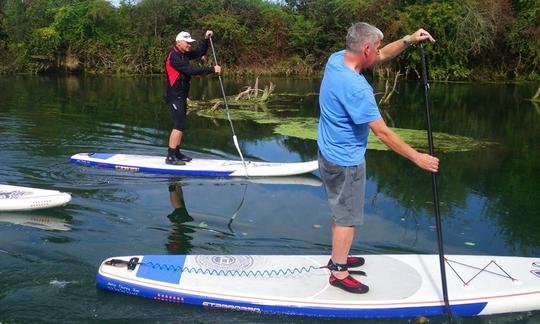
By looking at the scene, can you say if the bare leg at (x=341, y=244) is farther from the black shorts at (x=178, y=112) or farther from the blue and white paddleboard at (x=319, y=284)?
the black shorts at (x=178, y=112)

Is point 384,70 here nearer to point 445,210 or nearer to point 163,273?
point 445,210

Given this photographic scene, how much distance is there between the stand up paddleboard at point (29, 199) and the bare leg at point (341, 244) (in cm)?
344

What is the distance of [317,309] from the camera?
383cm

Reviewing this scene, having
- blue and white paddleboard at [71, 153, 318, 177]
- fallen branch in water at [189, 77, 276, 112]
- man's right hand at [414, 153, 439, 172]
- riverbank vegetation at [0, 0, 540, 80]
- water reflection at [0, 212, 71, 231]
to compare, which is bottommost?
water reflection at [0, 212, 71, 231]

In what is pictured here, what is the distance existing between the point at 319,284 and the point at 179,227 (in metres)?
2.13

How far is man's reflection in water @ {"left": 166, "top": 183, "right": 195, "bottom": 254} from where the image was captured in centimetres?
516

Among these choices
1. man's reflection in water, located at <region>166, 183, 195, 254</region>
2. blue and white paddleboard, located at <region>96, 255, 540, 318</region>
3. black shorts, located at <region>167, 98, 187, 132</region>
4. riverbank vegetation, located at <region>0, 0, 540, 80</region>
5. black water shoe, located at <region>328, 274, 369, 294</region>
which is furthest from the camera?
riverbank vegetation, located at <region>0, 0, 540, 80</region>

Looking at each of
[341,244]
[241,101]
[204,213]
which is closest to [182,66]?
[204,213]

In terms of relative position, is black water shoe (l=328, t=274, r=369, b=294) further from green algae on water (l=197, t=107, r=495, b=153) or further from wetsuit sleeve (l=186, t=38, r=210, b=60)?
green algae on water (l=197, t=107, r=495, b=153)

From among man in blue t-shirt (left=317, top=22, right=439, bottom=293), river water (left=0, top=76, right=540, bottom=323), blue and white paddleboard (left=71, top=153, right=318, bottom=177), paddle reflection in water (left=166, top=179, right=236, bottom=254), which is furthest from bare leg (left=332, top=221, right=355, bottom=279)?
blue and white paddleboard (left=71, top=153, right=318, bottom=177)

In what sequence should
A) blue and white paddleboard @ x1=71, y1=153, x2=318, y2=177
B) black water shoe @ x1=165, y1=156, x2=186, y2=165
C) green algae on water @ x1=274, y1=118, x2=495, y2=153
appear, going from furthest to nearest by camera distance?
green algae on water @ x1=274, y1=118, x2=495, y2=153
black water shoe @ x1=165, y1=156, x2=186, y2=165
blue and white paddleboard @ x1=71, y1=153, x2=318, y2=177

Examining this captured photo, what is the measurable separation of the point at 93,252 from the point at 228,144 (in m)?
6.08

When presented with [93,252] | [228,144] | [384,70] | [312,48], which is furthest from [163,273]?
[312,48]

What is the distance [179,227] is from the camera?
573cm
